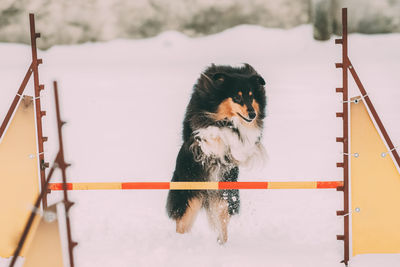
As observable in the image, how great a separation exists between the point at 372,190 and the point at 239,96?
948 millimetres

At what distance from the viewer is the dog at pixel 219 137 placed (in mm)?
2506

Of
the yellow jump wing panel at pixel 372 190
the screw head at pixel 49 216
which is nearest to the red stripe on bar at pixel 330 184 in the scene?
the yellow jump wing panel at pixel 372 190

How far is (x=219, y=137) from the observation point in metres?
2.58

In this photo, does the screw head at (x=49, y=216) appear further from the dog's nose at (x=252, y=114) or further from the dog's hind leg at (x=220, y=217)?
the dog's nose at (x=252, y=114)

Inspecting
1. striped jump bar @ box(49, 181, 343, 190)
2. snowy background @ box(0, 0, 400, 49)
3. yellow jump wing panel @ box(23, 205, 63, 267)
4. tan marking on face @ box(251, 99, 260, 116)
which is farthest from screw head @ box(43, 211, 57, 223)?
snowy background @ box(0, 0, 400, 49)

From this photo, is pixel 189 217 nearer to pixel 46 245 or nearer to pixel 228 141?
pixel 228 141

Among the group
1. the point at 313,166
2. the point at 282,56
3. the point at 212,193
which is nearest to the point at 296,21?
the point at 282,56

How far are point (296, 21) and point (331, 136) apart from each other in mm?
1266

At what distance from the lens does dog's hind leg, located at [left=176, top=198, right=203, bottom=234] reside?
2.65 m

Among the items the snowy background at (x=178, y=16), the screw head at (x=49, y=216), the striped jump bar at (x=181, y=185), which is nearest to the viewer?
the screw head at (x=49, y=216)

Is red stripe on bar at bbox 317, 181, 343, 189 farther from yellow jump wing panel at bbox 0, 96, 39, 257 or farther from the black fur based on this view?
yellow jump wing panel at bbox 0, 96, 39, 257

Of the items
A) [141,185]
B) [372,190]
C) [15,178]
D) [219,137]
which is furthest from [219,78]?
[15,178]

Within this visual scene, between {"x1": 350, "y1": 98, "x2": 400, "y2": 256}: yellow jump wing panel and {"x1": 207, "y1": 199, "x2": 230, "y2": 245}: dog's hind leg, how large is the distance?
0.81 metres

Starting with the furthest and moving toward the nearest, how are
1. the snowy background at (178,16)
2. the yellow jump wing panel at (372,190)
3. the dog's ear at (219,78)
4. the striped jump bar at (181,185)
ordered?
the snowy background at (178,16), the dog's ear at (219,78), the striped jump bar at (181,185), the yellow jump wing panel at (372,190)
